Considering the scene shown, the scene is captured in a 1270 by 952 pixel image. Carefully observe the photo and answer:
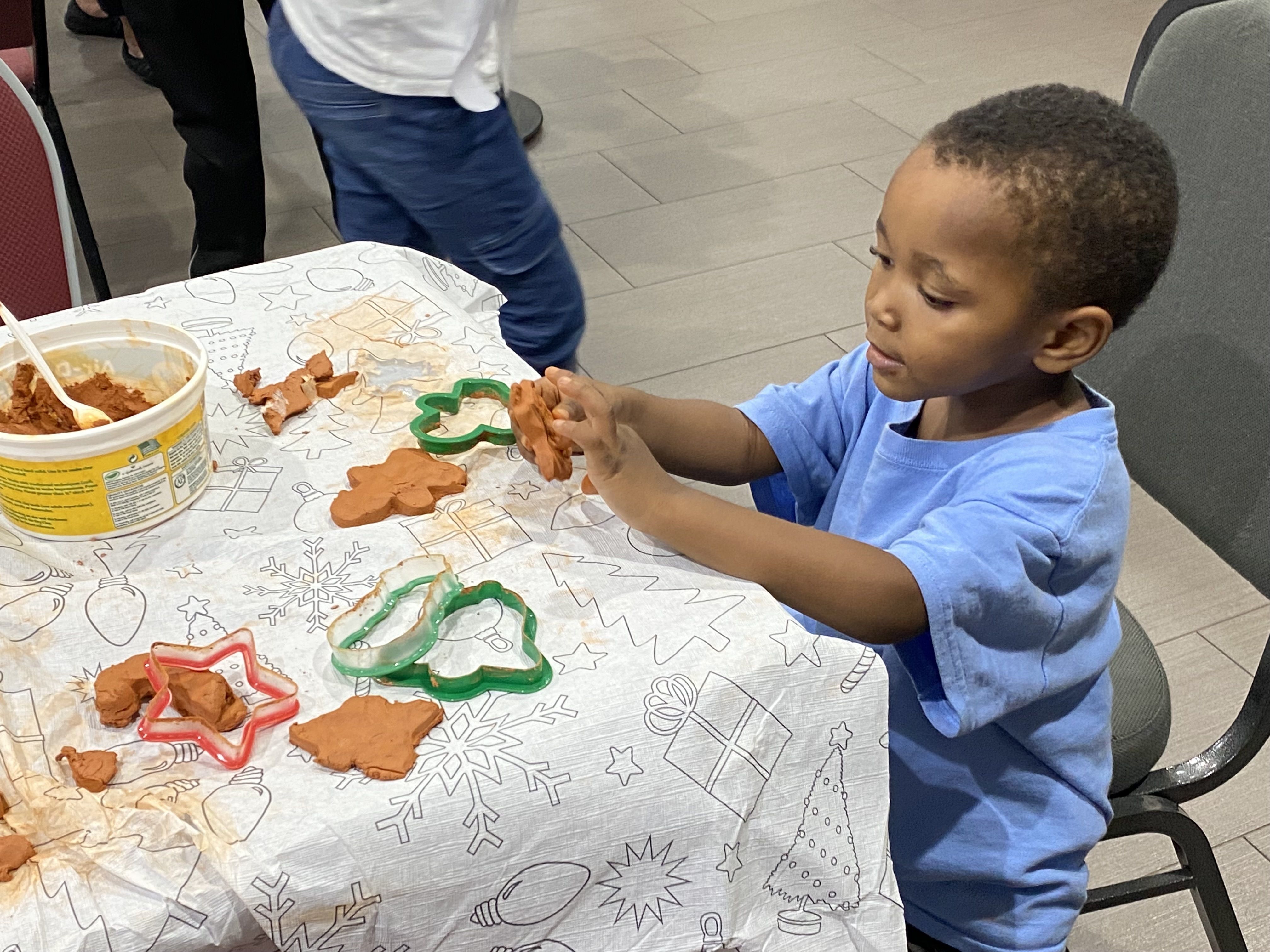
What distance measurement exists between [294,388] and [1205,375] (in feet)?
2.21

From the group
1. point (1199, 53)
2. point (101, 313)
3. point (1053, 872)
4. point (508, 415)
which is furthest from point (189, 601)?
point (1199, 53)

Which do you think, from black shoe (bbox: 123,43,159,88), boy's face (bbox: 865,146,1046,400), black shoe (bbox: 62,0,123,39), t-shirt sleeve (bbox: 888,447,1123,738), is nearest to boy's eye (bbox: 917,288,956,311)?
boy's face (bbox: 865,146,1046,400)

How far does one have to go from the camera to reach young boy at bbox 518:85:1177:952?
71 centimetres

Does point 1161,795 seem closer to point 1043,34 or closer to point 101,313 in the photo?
point 101,313

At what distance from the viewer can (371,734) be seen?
1.94 feet

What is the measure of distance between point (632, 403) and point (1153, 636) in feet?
3.43

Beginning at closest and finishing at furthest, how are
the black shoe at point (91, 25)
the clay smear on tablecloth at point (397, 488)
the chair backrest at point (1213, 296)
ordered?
the clay smear on tablecloth at point (397, 488) < the chair backrest at point (1213, 296) < the black shoe at point (91, 25)

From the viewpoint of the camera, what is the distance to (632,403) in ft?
2.88

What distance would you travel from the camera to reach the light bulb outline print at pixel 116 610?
0.65 m

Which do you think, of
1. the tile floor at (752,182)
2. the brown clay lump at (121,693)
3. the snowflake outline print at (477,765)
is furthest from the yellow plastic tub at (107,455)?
the tile floor at (752,182)

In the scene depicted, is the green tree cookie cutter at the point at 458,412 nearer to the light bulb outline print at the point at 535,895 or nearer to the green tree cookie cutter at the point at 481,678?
the green tree cookie cutter at the point at 481,678

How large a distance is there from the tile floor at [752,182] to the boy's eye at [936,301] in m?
0.82

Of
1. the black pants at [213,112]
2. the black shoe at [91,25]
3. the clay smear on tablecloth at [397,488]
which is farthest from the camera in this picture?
the black shoe at [91,25]

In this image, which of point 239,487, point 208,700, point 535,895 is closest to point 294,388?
point 239,487
